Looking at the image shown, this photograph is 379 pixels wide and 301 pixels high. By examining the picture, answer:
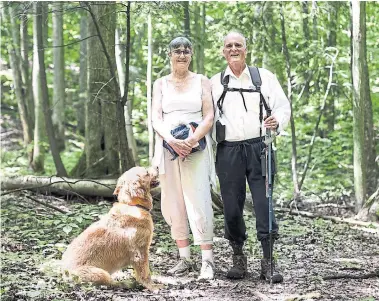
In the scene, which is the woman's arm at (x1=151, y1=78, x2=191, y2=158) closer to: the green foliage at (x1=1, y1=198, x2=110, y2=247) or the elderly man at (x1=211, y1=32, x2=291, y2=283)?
the elderly man at (x1=211, y1=32, x2=291, y2=283)

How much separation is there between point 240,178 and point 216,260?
4.29 feet

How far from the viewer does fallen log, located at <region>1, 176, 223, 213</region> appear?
8.07 meters

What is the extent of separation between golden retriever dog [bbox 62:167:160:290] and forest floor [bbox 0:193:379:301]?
0.15 metres

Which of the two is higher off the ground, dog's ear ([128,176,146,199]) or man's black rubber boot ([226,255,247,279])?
dog's ear ([128,176,146,199])

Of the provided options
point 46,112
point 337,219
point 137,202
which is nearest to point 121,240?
point 137,202

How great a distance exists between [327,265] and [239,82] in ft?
7.66

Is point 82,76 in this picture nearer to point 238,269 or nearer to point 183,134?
point 183,134

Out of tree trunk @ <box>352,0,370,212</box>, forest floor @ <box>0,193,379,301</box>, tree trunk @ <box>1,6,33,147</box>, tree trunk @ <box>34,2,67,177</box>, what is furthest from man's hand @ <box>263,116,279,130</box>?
tree trunk @ <box>1,6,33,147</box>

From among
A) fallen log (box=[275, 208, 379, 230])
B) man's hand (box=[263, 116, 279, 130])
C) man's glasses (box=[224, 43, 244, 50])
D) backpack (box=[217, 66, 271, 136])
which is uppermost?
man's glasses (box=[224, 43, 244, 50])

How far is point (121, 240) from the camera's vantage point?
15.1ft

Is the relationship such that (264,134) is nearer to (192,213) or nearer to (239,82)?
(239,82)

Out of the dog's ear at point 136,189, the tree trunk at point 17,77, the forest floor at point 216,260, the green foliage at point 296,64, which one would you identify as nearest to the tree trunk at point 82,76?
the green foliage at point 296,64

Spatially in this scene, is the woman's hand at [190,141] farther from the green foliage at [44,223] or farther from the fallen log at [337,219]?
the fallen log at [337,219]

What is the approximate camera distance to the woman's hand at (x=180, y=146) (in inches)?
189
